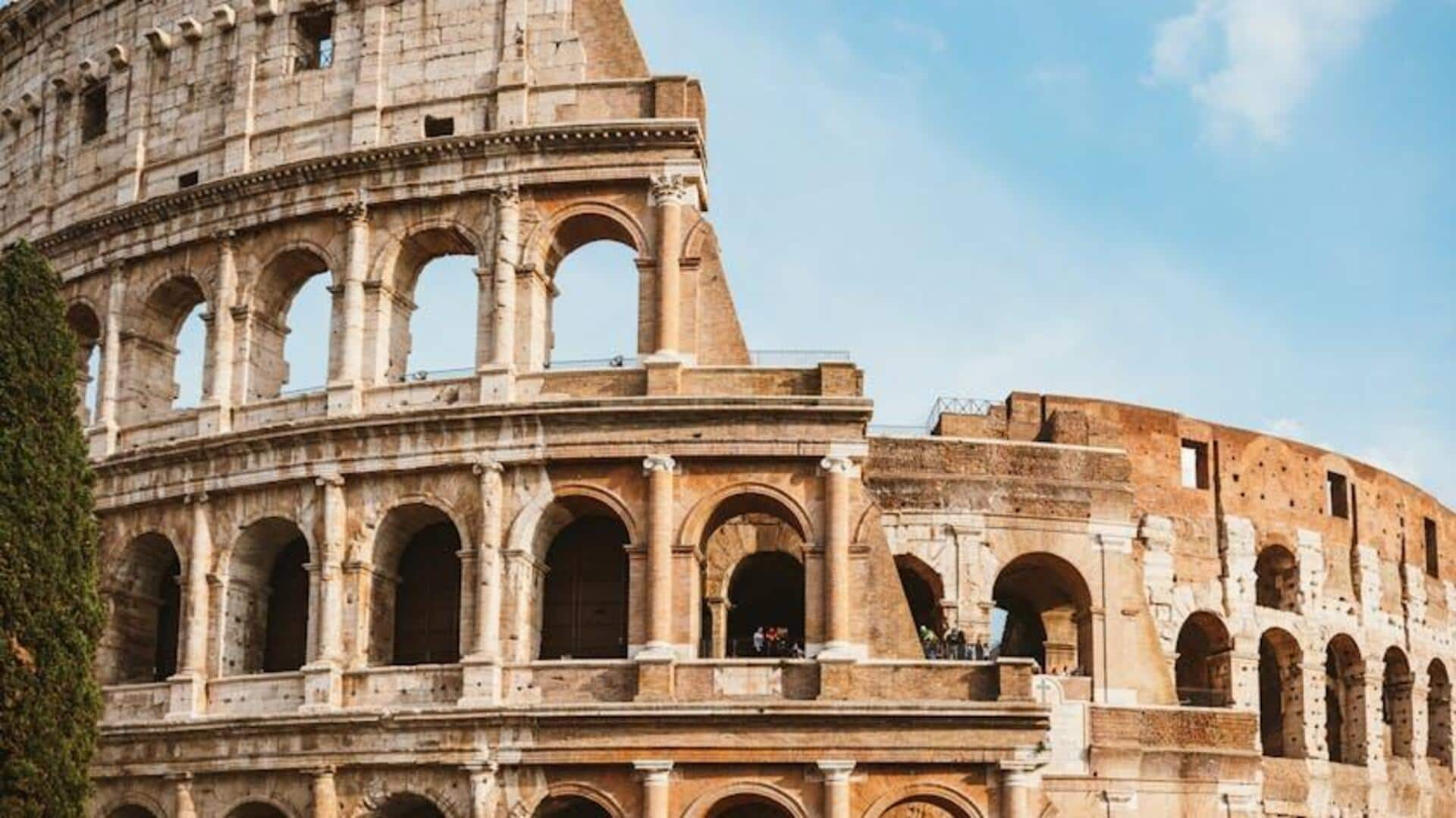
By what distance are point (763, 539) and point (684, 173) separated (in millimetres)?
5096

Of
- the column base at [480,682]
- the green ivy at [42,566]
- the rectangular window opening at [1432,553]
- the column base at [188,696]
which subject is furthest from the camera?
the rectangular window opening at [1432,553]

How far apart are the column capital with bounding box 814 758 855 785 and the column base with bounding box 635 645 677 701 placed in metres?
2.01

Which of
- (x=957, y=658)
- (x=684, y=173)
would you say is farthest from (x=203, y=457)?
(x=957, y=658)

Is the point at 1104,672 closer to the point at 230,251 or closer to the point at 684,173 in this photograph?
the point at 684,173

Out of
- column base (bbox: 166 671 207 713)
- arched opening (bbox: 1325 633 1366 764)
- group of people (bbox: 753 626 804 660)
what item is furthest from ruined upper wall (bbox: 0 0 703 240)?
arched opening (bbox: 1325 633 1366 764)

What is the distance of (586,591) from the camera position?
2625cm

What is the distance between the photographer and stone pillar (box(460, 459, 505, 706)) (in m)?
24.5

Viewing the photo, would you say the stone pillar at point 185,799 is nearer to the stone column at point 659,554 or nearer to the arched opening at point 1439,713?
the stone column at point 659,554

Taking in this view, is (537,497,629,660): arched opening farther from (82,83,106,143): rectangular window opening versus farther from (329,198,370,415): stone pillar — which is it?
(82,83,106,143): rectangular window opening

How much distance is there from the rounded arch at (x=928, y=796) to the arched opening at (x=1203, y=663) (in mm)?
8921

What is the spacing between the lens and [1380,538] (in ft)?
117

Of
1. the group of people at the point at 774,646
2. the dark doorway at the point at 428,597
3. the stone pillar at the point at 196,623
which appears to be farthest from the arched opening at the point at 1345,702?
the stone pillar at the point at 196,623

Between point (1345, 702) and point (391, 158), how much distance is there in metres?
19.5

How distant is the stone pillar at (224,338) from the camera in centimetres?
2728
